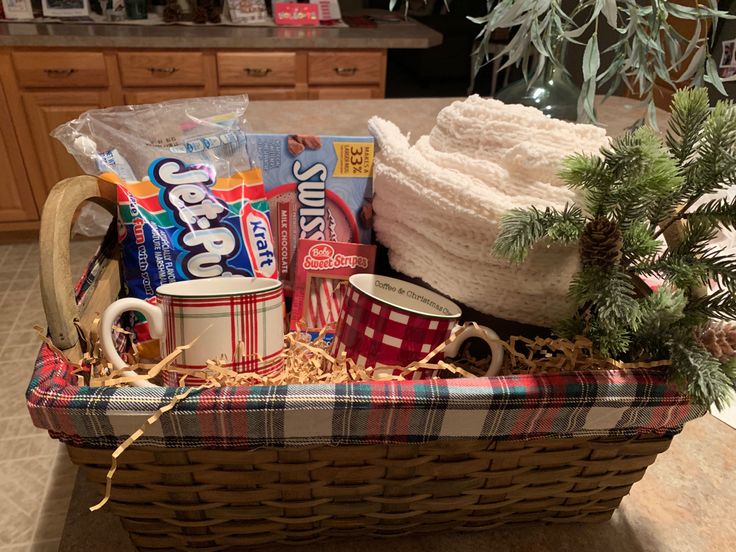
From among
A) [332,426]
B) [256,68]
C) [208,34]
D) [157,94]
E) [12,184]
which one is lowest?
[12,184]

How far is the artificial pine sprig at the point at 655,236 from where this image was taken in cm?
40

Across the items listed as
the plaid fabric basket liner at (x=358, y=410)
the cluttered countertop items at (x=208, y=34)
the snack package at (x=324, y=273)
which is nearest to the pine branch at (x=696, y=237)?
the plaid fabric basket liner at (x=358, y=410)

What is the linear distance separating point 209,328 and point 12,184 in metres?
2.07

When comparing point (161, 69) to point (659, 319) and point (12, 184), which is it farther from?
point (659, 319)

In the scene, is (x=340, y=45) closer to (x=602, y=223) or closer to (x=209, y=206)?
(x=209, y=206)

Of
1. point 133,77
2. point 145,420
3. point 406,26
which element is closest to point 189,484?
point 145,420

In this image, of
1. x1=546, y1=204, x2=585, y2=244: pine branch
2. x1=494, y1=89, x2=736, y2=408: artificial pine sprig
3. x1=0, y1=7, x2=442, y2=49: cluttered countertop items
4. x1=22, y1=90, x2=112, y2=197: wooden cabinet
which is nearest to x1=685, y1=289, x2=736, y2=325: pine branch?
x1=494, y1=89, x2=736, y2=408: artificial pine sprig

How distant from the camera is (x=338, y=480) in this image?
0.42m

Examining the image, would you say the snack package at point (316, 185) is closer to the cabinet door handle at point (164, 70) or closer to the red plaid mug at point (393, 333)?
the red plaid mug at point (393, 333)

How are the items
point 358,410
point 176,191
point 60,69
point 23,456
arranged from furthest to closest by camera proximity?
1. point 60,69
2. point 23,456
3. point 176,191
4. point 358,410

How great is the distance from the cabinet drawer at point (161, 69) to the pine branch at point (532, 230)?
1.95 meters

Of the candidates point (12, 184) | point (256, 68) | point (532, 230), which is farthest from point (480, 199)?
point (12, 184)

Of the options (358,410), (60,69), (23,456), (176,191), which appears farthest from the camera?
(60,69)

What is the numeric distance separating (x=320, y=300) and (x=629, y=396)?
39cm
